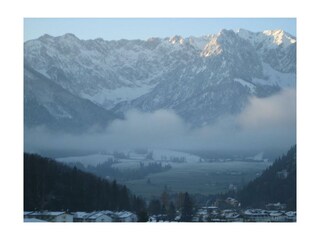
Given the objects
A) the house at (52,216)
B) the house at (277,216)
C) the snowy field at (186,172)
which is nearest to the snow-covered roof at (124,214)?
the snowy field at (186,172)

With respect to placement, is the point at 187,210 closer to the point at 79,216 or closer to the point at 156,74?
the point at 79,216

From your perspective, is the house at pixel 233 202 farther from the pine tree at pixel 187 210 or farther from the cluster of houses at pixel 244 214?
the pine tree at pixel 187 210

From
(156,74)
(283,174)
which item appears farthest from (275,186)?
(156,74)

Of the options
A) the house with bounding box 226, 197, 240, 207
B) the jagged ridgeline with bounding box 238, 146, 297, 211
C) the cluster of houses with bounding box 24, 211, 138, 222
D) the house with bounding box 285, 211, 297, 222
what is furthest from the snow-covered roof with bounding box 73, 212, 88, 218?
the house with bounding box 285, 211, 297, 222

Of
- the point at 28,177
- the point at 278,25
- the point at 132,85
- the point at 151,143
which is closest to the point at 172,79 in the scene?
the point at 132,85

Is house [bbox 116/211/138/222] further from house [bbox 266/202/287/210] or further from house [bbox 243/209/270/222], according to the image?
house [bbox 266/202/287/210]
